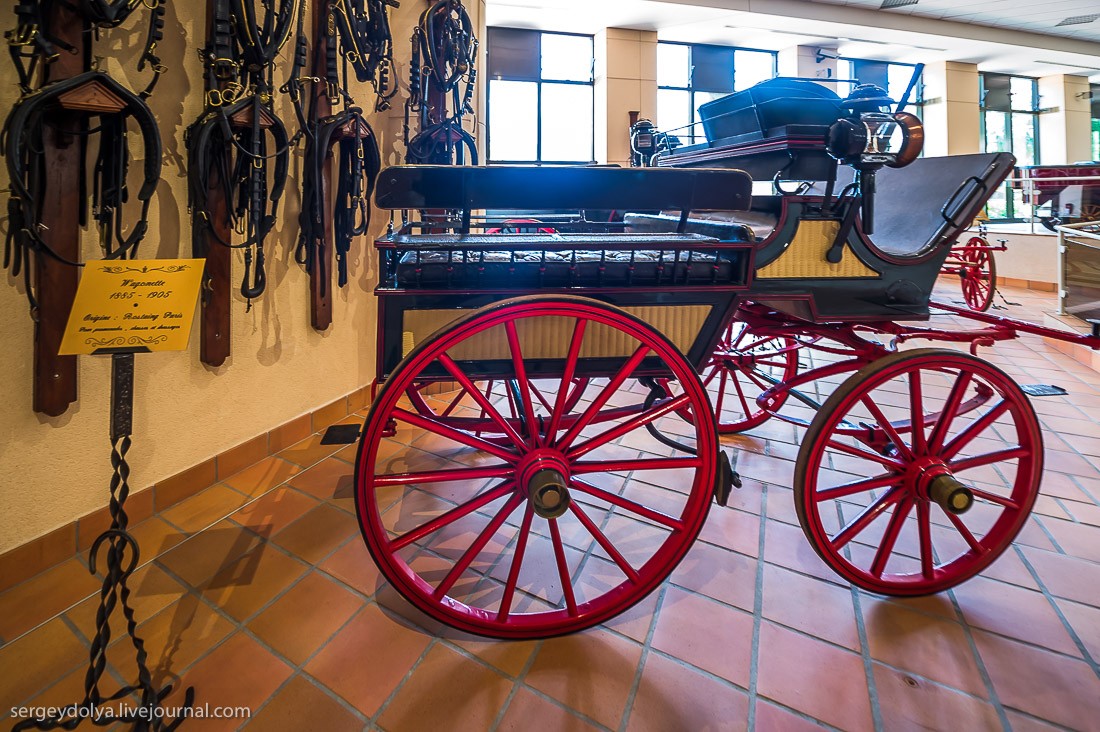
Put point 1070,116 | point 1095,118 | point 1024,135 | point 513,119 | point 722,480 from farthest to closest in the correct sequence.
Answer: point 1095,118
point 1024,135
point 1070,116
point 513,119
point 722,480

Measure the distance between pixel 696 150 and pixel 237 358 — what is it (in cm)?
235

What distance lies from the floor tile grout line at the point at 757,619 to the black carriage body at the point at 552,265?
2.36 feet

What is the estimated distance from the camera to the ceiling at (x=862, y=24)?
26.8 ft

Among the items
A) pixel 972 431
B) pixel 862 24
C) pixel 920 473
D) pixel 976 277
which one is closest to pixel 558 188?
pixel 920 473

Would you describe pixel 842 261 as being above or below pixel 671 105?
below

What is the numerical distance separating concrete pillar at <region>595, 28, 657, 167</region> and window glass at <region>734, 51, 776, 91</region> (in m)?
2.24

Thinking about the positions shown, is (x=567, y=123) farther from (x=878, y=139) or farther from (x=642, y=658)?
(x=642, y=658)

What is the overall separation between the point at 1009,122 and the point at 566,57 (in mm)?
10393

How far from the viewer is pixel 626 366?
1248 millimetres

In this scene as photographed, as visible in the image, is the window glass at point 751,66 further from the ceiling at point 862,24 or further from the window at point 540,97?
the window at point 540,97

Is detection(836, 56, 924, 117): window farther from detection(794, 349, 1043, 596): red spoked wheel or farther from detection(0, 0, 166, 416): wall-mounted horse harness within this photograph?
detection(0, 0, 166, 416): wall-mounted horse harness

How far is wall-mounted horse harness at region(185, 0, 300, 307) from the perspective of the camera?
1.73 metres

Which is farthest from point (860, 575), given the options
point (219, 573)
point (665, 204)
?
point (219, 573)

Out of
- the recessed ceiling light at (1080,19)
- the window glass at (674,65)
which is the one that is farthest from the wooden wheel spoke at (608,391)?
the recessed ceiling light at (1080,19)
